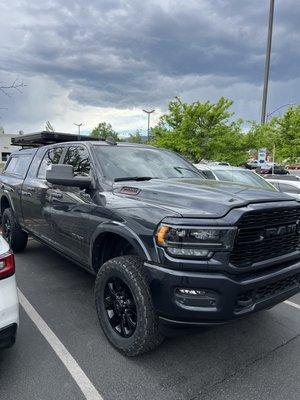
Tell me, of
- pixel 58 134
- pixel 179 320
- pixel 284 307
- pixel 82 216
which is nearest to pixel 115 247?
pixel 82 216

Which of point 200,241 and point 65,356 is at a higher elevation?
point 200,241

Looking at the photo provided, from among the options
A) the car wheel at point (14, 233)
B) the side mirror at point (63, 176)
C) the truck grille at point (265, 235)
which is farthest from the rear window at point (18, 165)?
the truck grille at point (265, 235)

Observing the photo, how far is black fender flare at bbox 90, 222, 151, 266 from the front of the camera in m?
3.11

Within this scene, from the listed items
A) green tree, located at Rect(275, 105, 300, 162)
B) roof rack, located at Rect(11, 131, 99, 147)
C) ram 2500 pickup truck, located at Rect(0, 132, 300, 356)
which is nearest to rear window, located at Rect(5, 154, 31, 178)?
roof rack, located at Rect(11, 131, 99, 147)

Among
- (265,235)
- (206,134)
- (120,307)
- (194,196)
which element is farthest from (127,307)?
(206,134)

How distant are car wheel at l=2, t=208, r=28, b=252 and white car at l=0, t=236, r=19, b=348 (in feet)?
12.5

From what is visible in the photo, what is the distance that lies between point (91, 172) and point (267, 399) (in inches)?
105

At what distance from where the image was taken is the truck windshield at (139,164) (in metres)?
4.21

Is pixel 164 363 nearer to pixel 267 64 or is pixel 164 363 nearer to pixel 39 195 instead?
pixel 39 195

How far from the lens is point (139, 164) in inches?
175

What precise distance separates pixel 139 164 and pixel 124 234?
1.32 m

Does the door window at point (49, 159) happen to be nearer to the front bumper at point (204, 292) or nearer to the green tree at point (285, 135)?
the front bumper at point (204, 292)

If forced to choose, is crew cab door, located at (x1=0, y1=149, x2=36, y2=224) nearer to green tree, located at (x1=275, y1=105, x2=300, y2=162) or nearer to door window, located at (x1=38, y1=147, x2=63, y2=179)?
door window, located at (x1=38, y1=147, x2=63, y2=179)

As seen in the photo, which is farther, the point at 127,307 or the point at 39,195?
the point at 39,195
